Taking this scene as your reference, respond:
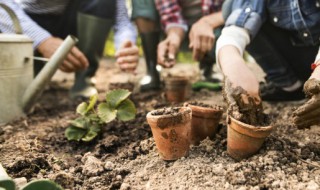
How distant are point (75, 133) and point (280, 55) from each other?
4.34 feet

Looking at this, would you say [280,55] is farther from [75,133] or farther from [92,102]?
[75,133]

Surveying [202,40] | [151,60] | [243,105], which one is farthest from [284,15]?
[151,60]

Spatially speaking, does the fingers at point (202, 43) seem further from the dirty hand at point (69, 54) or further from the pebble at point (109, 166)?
the pebble at point (109, 166)

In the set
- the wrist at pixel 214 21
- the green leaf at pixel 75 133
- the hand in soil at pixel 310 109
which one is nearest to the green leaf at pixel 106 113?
the green leaf at pixel 75 133

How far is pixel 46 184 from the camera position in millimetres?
1130

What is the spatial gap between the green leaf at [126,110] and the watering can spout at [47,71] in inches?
20.6

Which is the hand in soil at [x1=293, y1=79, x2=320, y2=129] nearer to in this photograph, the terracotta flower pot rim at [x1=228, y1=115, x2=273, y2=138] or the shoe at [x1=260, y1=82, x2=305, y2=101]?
the terracotta flower pot rim at [x1=228, y1=115, x2=273, y2=138]

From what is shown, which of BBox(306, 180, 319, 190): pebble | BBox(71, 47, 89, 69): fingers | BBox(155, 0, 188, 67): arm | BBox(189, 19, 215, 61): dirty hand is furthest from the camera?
BBox(155, 0, 188, 67): arm

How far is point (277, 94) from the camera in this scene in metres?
2.57

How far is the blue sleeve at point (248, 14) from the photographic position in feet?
6.34

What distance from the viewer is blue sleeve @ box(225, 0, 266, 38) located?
1931 mm

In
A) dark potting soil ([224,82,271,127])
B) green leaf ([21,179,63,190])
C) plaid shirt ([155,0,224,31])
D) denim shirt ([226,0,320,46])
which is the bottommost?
green leaf ([21,179,63,190])

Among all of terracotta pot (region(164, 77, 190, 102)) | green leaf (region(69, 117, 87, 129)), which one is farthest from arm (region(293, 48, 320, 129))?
terracotta pot (region(164, 77, 190, 102))

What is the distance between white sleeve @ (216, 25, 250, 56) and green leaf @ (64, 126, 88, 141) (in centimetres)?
77
